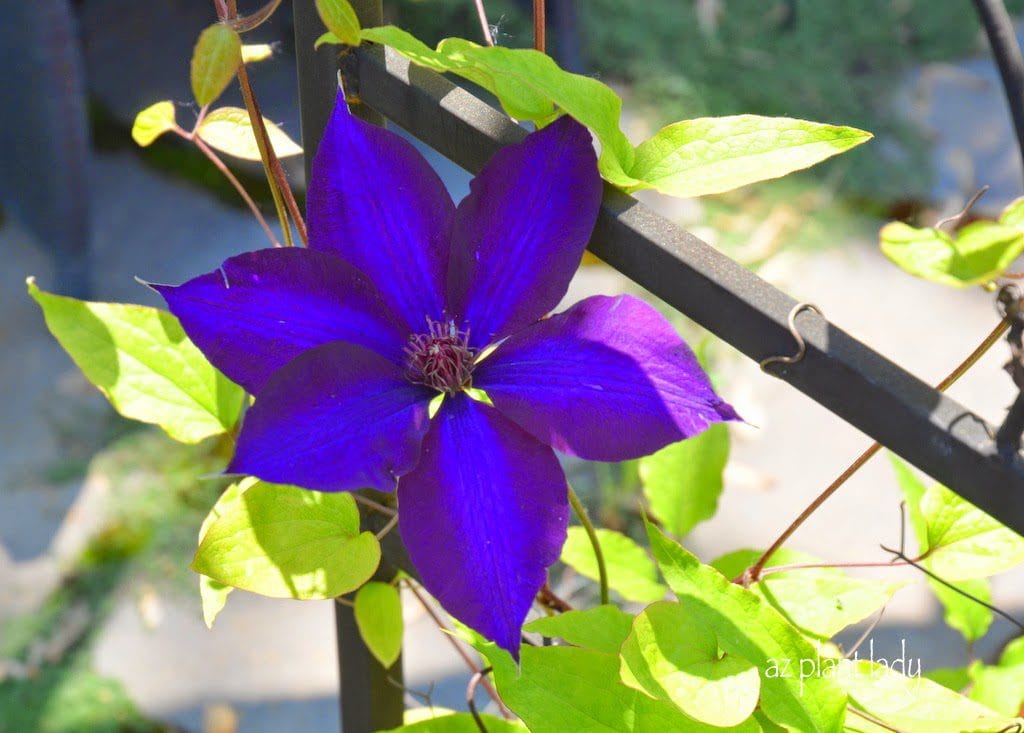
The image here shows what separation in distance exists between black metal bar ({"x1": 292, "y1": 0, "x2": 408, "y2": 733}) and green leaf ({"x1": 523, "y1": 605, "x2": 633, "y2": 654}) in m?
0.14

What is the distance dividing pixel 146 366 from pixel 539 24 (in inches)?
10.1

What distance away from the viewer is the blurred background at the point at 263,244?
1634mm

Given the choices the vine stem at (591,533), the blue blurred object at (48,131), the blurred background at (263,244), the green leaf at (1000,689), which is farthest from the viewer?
the blue blurred object at (48,131)

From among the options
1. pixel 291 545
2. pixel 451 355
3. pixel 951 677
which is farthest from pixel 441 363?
pixel 951 677

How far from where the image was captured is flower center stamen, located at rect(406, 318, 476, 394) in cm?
49

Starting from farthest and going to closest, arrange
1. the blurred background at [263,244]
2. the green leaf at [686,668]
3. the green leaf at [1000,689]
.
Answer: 1. the blurred background at [263,244]
2. the green leaf at [1000,689]
3. the green leaf at [686,668]

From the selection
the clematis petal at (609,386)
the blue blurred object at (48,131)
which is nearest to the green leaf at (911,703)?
the clematis petal at (609,386)

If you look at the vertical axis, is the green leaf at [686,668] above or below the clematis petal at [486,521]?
below

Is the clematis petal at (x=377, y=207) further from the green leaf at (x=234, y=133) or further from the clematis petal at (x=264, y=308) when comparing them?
the green leaf at (x=234, y=133)

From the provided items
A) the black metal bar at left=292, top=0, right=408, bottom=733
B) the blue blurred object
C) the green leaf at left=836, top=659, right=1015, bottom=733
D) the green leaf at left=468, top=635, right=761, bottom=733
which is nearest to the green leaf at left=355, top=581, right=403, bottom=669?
the black metal bar at left=292, top=0, right=408, bottom=733

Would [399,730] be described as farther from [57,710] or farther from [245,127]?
[57,710]

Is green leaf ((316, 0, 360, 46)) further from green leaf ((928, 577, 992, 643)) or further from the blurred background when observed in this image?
the blurred background

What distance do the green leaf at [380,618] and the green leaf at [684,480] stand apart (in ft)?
0.51

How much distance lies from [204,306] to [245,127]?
199 millimetres
